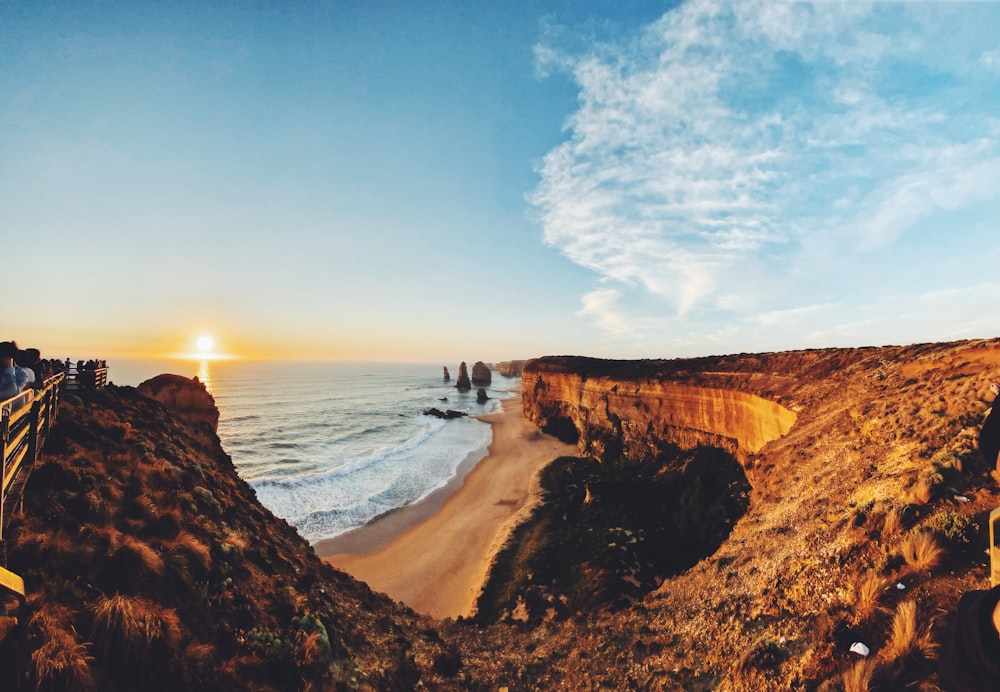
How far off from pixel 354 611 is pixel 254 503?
5494 millimetres

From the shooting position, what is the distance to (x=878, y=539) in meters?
8.48

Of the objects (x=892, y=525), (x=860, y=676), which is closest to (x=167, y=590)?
(x=860, y=676)

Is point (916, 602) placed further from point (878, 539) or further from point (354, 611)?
point (354, 611)

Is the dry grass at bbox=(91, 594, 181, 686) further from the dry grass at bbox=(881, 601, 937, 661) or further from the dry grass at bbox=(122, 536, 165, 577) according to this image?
the dry grass at bbox=(881, 601, 937, 661)

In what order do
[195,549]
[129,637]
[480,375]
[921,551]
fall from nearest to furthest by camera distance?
[129,637] < [921,551] < [195,549] < [480,375]

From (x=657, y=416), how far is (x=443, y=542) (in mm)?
18944

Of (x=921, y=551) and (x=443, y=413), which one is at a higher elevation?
(x=921, y=551)

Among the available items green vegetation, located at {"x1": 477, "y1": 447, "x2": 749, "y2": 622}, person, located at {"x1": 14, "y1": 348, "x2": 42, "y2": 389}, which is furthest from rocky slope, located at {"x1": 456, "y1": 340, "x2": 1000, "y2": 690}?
person, located at {"x1": 14, "y1": 348, "x2": 42, "y2": 389}

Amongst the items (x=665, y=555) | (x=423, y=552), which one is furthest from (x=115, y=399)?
(x=665, y=555)

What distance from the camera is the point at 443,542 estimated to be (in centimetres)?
2458

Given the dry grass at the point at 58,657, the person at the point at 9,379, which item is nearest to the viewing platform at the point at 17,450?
the person at the point at 9,379

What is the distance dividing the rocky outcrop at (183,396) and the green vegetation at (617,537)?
50.8ft

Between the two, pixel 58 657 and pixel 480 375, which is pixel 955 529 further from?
pixel 480 375

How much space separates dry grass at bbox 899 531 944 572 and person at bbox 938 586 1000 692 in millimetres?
7822
